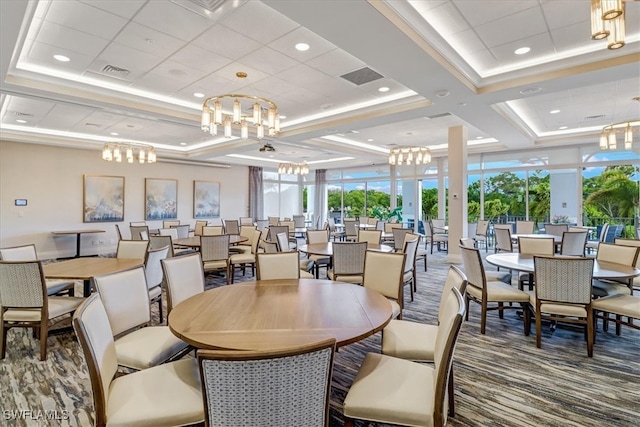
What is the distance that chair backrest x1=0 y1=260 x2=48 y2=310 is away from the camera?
275cm

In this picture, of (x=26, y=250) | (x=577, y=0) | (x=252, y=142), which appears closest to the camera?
(x=577, y=0)

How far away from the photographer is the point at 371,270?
126 inches

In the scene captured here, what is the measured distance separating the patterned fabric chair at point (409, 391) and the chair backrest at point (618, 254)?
3.46 m

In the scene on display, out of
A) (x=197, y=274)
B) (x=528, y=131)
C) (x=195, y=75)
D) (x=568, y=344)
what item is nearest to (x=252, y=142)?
(x=195, y=75)

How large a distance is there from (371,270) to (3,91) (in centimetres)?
555

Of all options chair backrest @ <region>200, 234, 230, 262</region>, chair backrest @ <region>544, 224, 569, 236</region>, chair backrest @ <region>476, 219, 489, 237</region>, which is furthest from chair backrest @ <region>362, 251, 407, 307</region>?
chair backrest @ <region>476, 219, 489, 237</region>

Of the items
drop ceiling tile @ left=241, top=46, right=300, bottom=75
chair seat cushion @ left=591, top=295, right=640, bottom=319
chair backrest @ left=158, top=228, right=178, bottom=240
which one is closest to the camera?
chair seat cushion @ left=591, top=295, right=640, bottom=319

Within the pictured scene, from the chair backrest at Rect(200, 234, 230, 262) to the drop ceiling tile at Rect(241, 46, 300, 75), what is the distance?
2.53 meters

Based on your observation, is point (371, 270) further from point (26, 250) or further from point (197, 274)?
point (26, 250)

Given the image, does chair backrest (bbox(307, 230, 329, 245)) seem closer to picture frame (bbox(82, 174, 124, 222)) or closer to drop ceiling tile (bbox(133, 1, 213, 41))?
drop ceiling tile (bbox(133, 1, 213, 41))

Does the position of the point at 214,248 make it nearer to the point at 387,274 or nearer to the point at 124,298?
the point at 124,298

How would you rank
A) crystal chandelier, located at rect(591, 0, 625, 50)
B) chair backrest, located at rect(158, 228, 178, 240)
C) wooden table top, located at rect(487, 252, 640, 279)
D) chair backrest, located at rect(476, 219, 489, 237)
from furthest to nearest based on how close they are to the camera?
chair backrest, located at rect(476, 219, 489, 237), chair backrest, located at rect(158, 228, 178, 240), wooden table top, located at rect(487, 252, 640, 279), crystal chandelier, located at rect(591, 0, 625, 50)

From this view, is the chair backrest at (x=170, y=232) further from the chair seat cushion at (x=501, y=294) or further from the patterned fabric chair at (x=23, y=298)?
the chair seat cushion at (x=501, y=294)

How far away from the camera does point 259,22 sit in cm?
326
